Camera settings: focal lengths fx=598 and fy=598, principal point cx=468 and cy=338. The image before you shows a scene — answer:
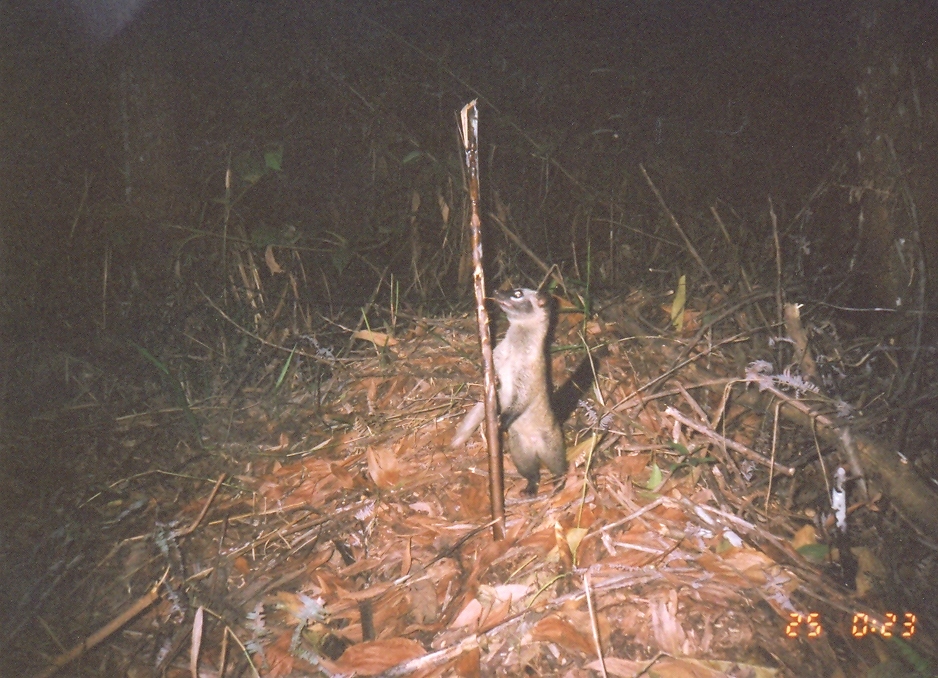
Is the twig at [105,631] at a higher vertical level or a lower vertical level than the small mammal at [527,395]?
lower

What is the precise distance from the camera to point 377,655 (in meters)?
2.07

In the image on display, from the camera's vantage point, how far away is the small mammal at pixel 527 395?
2.84 metres

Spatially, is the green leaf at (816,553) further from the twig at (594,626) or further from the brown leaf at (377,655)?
the brown leaf at (377,655)

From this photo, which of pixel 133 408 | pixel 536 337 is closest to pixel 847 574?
pixel 536 337

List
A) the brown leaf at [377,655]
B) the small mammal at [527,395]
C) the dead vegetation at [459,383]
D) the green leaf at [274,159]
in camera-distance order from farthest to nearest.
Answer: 1. the green leaf at [274,159]
2. the small mammal at [527,395]
3. the dead vegetation at [459,383]
4. the brown leaf at [377,655]

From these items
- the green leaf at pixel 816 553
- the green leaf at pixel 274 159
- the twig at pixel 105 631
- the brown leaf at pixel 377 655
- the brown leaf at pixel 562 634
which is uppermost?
the green leaf at pixel 274 159

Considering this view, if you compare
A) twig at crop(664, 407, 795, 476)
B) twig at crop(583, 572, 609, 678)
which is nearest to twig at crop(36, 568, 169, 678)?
twig at crop(583, 572, 609, 678)

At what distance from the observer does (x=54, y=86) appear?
398 centimetres

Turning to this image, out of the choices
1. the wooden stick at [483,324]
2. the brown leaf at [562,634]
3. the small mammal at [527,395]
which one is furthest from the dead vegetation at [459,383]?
the wooden stick at [483,324]

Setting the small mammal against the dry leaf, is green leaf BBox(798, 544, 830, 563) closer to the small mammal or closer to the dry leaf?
the small mammal

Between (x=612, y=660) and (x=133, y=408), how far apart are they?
10.4 ft

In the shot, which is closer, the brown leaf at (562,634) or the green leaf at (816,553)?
the brown leaf at (562,634)

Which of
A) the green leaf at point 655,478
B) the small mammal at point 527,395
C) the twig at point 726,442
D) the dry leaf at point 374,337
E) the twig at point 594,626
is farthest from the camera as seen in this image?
the dry leaf at point 374,337

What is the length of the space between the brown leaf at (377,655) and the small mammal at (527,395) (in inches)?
36.6
